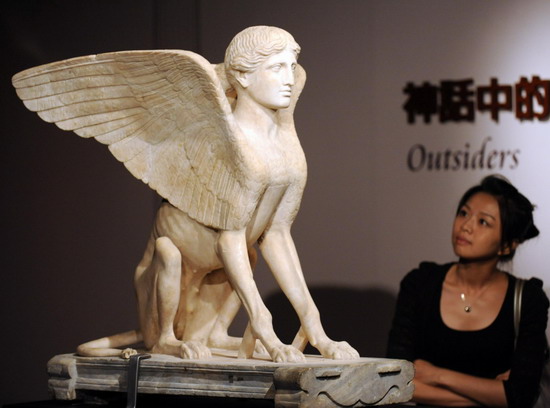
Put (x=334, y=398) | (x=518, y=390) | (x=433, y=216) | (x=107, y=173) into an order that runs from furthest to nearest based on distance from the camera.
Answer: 1. (x=107, y=173)
2. (x=433, y=216)
3. (x=518, y=390)
4. (x=334, y=398)

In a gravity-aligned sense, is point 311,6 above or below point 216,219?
above

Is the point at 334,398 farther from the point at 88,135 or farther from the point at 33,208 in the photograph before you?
the point at 33,208

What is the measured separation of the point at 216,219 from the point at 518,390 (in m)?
1.29

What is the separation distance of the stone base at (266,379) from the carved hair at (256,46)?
2.52ft

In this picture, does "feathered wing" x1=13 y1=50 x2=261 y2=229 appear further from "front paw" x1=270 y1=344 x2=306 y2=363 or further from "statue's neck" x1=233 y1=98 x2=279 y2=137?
"front paw" x1=270 y1=344 x2=306 y2=363

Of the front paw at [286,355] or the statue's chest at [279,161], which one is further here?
the statue's chest at [279,161]

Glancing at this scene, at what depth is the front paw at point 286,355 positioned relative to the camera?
234cm

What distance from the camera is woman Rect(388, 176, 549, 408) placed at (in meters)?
3.18

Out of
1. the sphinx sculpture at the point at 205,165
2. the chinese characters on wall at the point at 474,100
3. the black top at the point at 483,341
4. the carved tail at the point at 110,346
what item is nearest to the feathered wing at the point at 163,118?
the sphinx sculpture at the point at 205,165

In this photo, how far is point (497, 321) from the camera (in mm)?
3271

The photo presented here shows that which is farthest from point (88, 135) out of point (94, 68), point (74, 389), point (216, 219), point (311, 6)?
point (311, 6)

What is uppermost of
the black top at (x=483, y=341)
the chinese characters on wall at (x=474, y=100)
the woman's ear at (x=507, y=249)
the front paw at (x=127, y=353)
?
the chinese characters on wall at (x=474, y=100)

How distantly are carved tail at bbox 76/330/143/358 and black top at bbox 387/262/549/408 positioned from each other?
95cm

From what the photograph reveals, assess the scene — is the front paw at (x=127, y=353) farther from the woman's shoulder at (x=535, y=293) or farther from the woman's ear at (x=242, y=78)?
the woman's shoulder at (x=535, y=293)
